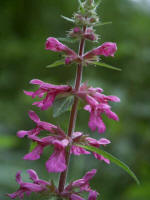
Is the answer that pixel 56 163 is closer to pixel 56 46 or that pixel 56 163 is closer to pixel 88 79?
pixel 56 46

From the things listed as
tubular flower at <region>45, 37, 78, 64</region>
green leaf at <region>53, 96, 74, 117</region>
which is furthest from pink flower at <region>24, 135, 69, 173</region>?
tubular flower at <region>45, 37, 78, 64</region>

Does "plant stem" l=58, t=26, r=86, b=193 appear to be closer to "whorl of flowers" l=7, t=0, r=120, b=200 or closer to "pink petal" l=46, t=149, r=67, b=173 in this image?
"whorl of flowers" l=7, t=0, r=120, b=200

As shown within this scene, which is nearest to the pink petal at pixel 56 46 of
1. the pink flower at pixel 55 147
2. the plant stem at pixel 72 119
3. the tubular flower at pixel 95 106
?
the plant stem at pixel 72 119

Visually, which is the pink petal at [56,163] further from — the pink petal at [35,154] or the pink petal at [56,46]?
the pink petal at [56,46]

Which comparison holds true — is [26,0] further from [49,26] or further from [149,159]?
Result: [149,159]

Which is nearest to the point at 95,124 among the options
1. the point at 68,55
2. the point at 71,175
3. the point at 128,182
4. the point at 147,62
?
the point at 68,55
